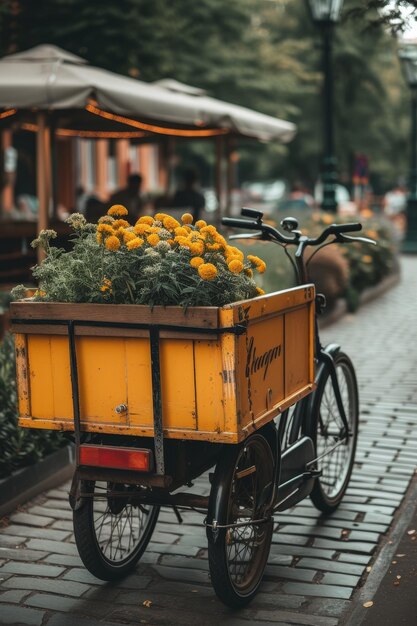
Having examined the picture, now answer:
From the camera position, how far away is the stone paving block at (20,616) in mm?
4023

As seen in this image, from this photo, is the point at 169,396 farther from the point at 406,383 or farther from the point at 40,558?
the point at 406,383

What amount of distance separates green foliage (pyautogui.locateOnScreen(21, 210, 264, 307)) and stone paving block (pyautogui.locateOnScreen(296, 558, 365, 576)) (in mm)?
1373

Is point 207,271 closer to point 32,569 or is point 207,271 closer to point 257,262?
point 257,262

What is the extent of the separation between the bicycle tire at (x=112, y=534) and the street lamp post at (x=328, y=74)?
10.1 meters

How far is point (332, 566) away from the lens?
4.65 meters

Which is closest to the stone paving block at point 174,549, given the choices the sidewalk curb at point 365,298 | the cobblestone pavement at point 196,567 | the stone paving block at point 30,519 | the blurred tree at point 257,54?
the cobblestone pavement at point 196,567

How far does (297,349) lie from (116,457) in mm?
1041

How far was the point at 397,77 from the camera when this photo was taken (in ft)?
169

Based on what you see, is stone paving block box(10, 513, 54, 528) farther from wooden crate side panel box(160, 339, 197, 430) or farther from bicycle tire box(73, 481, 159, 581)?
wooden crate side panel box(160, 339, 197, 430)

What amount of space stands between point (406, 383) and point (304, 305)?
4.40 m

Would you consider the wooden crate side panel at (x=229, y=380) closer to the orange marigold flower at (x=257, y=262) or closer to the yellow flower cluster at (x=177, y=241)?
the yellow flower cluster at (x=177, y=241)

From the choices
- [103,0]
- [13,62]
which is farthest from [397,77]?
[13,62]

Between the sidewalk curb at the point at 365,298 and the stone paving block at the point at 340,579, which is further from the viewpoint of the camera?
the sidewalk curb at the point at 365,298

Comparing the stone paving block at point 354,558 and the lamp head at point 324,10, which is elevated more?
→ the lamp head at point 324,10
